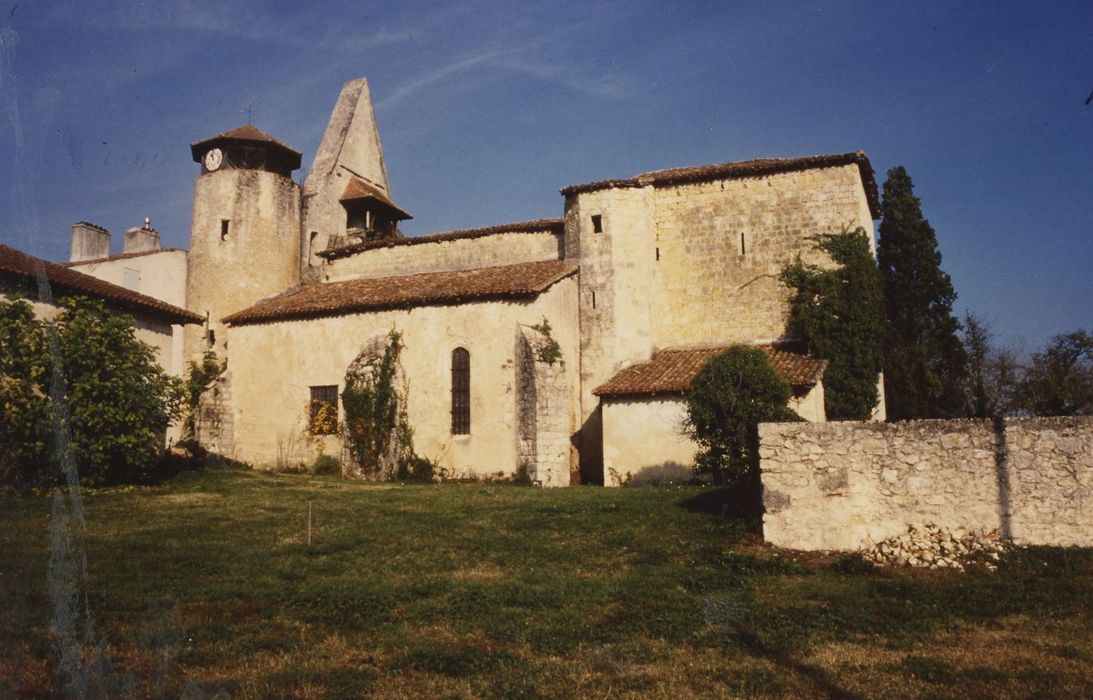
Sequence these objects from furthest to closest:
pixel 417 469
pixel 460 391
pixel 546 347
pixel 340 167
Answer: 1. pixel 340 167
2. pixel 460 391
3. pixel 417 469
4. pixel 546 347

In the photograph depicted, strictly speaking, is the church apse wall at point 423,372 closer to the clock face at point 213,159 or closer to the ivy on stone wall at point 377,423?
the ivy on stone wall at point 377,423

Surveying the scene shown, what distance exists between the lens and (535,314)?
2322cm

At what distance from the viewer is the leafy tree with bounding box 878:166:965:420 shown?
2656cm

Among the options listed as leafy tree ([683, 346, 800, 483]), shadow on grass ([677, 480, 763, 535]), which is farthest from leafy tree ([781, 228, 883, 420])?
shadow on grass ([677, 480, 763, 535])

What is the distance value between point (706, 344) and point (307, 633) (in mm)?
19976

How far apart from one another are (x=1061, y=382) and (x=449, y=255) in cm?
2709

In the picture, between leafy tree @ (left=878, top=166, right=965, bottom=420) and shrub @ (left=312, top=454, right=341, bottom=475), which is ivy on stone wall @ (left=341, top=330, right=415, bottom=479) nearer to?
shrub @ (left=312, top=454, right=341, bottom=475)

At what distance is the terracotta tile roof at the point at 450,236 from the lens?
89.8 ft

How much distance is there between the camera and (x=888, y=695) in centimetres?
593

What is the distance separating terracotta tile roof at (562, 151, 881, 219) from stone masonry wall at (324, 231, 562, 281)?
2500 millimetres

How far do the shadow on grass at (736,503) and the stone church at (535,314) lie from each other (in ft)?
19.6

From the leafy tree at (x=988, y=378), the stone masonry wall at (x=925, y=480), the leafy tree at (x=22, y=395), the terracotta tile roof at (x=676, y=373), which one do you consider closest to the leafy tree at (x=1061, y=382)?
the leafy tree at (x=988, y=378)

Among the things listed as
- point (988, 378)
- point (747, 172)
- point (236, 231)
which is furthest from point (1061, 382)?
point (236, 231)

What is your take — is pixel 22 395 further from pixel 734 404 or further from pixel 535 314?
pixel 734 404
